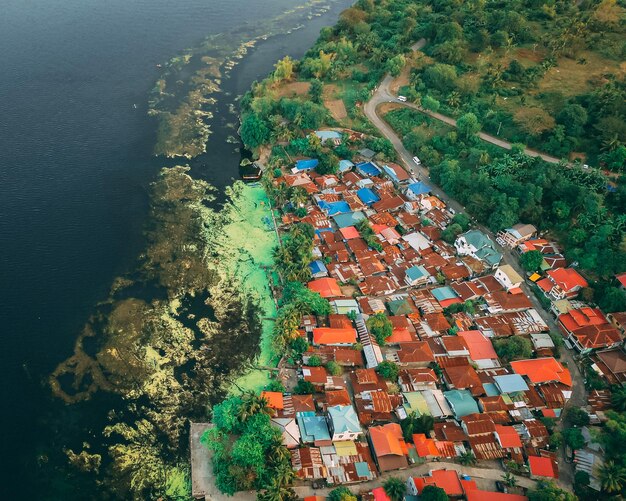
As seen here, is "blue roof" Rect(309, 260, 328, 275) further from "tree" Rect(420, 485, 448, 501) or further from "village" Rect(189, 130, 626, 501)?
"tree" Rect(420, 485, 448, 501)

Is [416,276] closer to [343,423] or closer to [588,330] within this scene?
[588,330]

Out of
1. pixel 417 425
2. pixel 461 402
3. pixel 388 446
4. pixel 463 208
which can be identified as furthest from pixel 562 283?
pixel 388 446

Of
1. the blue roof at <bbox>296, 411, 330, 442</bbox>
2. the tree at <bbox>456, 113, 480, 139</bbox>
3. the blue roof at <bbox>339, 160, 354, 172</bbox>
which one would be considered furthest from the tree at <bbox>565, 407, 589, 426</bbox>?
the blue roof at <bbox>339, 160, 354, 172</bbox>

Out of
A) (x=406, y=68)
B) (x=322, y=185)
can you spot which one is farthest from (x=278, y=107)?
(x=406, y=68)

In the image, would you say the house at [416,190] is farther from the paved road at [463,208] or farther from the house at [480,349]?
the house at [480,349]

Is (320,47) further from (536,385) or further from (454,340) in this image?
(536,385)
